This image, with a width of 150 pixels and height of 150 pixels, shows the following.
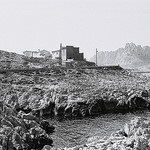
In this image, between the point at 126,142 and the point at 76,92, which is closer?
the point at 126,142

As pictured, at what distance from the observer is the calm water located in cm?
3716

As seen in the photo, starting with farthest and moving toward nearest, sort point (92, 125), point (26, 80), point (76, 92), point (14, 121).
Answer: point (26, 80)
point (76, 92)
point (92, 125)
point (14, 121)

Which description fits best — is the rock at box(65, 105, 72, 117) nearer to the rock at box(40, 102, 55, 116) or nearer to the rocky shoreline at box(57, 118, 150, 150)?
the rock at box(40, 102, 55, 116)

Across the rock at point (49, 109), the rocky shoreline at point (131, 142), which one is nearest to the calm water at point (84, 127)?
the rock at point (49, 109)

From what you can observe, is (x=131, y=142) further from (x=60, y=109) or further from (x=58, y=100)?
(x=58, y=100)

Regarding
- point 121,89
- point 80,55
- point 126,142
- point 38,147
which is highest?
point 80,55

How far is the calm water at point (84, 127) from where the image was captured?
37156 millimetres

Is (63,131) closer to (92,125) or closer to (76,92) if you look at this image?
(92,125)

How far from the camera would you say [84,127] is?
144 feet

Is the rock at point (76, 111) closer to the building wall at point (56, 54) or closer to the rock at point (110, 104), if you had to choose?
the rock at point (110, 104)

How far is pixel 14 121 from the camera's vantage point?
37438 mm

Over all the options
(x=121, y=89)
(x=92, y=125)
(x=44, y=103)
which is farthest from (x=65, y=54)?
(x=92, y=125)

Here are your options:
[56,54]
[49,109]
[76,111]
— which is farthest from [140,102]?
[56,54]

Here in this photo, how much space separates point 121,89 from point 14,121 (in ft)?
115
